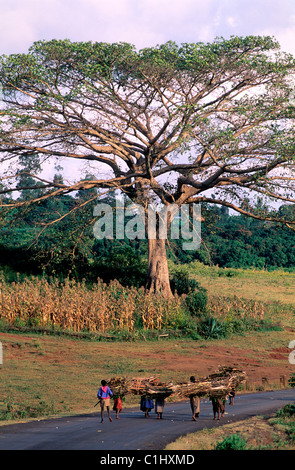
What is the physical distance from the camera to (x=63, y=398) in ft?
54.1

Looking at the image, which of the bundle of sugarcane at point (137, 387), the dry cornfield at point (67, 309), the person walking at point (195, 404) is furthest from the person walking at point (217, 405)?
the dry cornfield at point (67, 309)

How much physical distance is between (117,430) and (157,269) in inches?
778

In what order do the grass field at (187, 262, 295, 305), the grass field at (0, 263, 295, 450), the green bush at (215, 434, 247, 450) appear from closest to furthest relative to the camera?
1. the green bush at (215, 434, 247, 450)
2. the grass field at (0, 263, 295, 450)
3. the grass field at (187, 262, 295, 305)

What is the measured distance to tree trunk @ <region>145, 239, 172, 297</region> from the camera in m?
31.3

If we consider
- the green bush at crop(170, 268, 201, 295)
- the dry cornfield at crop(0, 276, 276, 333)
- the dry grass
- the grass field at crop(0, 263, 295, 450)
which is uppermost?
the green bush at crop(170, 268, 201, 295)

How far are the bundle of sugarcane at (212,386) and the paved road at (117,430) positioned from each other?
24.2 inches

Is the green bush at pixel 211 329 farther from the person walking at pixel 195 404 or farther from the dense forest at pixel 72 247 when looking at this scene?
the person walking at pixel 195 404

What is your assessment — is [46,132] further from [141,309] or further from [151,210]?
[141,309]

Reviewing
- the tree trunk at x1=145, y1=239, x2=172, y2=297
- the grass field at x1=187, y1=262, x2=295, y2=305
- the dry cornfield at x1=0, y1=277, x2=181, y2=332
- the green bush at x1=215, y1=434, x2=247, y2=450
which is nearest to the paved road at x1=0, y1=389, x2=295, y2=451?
the green bush at x1=215, y1=434, x2=247, y2=450

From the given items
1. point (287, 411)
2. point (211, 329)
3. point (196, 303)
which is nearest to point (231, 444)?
point (287, 411)

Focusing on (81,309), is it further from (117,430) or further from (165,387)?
(117,430)

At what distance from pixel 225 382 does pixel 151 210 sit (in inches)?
675

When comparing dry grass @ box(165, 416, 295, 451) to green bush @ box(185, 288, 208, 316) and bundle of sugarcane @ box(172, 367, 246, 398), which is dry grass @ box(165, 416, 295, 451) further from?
green bush @ box(185, 288, 208, 316)

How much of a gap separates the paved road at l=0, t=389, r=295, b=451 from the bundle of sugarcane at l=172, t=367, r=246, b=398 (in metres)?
0.62
